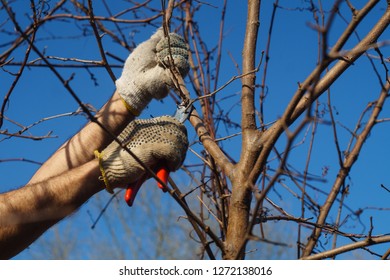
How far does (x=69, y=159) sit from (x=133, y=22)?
0.92 meters

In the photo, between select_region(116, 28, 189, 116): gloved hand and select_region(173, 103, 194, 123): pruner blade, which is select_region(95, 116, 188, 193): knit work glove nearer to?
select_region(173, 103, 194, 123): pruner blade

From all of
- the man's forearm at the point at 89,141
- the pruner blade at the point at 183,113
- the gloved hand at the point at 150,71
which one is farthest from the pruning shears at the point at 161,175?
the man's forearm at the point at 89,141

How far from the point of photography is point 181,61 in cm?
228

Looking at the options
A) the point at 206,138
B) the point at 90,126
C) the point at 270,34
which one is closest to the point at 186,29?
the point at 270,34

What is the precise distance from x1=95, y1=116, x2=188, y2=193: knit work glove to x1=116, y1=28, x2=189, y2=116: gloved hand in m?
0.19

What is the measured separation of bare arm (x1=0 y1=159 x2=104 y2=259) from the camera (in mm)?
2264

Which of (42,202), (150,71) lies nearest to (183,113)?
(150,71)

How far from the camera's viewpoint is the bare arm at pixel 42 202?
7.43 feet

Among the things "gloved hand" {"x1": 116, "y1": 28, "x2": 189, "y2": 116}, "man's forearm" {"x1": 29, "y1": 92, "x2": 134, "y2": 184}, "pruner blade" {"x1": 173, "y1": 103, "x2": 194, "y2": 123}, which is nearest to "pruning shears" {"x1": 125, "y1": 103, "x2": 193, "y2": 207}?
"pruner blade" {"x1": 173, "y1": 103, "x2": 194, "y2": 123}

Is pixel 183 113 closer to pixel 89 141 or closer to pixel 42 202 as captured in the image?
pixel 89 141

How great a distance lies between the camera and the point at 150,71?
2361 mm
